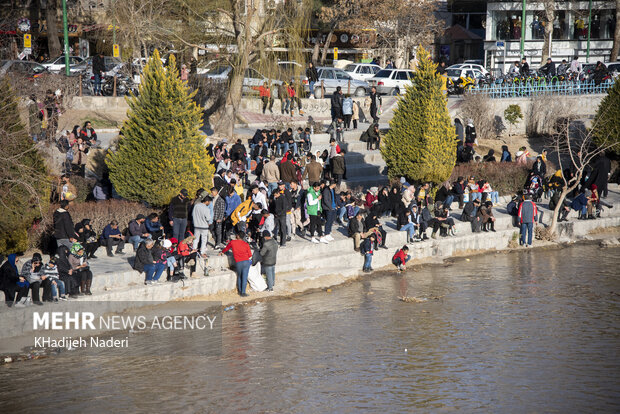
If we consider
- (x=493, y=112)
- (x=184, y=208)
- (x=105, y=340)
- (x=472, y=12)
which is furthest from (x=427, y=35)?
(x=105, y=340)

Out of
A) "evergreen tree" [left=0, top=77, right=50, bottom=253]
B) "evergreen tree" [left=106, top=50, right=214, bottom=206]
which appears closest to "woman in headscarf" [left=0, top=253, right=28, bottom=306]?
"evergreen tree" [left=0, top=77, right=50, bottom=253]

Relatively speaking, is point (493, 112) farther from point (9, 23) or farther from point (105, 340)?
point (9, 23)

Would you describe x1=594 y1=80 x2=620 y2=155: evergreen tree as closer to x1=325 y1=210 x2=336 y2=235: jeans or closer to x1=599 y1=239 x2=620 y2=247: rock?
x1=599 y1=239 x2=620 y2=247: rock

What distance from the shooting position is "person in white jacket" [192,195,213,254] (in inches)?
645

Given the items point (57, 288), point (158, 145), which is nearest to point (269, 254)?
point (158, 145)

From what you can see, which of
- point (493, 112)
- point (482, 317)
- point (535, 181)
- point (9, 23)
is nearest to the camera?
point (482, 317)

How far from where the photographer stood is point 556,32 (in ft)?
168

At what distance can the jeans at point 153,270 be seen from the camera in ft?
50.1

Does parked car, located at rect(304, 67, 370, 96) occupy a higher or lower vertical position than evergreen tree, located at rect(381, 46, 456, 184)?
higher

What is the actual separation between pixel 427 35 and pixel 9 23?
76.5 ft

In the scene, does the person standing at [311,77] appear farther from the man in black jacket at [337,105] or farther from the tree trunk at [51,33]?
the tree trunk at [51,33]

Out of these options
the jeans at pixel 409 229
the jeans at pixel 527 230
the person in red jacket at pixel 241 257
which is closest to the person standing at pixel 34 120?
the person in red jacket at pixel 241 257

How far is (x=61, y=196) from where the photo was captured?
1747cm

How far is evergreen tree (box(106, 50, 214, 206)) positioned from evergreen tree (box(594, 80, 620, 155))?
14666mm
